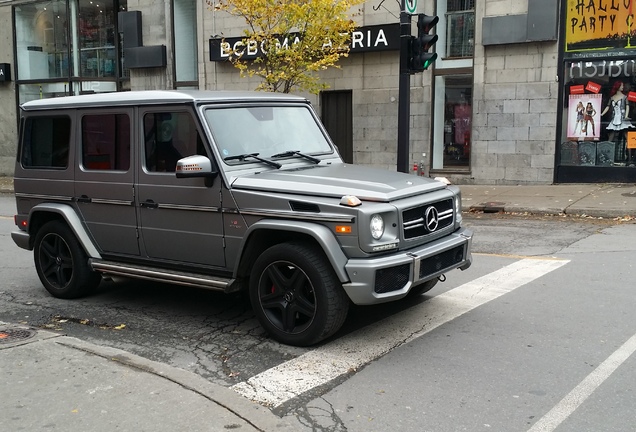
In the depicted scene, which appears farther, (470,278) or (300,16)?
(300,16)

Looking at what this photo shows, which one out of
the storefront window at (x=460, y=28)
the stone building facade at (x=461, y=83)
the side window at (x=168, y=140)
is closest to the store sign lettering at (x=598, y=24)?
the stone building facade at (x=461, y=83)

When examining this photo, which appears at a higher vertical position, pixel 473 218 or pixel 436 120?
pixel 436 120

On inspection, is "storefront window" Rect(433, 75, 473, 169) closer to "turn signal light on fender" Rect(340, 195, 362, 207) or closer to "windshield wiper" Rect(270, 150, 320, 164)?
"windshield wiper" Rect(270, 150, 320, 164)

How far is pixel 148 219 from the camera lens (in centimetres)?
637

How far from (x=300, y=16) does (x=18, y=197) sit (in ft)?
31.0

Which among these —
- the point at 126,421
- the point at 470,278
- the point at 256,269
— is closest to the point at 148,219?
the point at 256,269

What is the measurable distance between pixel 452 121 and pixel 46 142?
12.5 metres

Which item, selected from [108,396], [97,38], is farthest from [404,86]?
[97,38]

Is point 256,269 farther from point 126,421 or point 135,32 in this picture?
point 135,32

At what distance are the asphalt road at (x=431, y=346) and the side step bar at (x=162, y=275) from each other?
0.43 metres

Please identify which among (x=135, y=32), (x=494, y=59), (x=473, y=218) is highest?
(x=135, y=32)

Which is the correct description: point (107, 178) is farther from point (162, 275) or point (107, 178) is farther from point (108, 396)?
point (108, 396)

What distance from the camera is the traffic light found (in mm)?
12586

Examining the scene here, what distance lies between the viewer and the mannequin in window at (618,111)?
1565 cm
